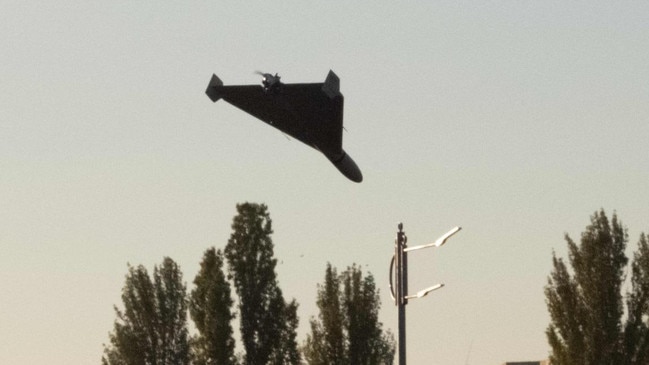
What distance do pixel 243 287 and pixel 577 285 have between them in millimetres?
14063

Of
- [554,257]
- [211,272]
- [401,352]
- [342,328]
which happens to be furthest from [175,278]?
[401,352]

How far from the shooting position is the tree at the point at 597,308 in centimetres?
5438

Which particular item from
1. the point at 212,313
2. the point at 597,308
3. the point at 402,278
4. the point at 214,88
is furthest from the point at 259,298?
the point at 214,88

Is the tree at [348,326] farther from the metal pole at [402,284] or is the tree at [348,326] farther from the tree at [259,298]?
the metal pole at [402,284]

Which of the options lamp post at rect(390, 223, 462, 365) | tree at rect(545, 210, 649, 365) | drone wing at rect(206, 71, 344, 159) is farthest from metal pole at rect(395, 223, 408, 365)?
tree at rect(545, 210, 649, 365)

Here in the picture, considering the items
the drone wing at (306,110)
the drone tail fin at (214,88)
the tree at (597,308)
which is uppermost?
the tree at (597,308)

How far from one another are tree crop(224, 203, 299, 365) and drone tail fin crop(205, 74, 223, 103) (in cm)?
4309

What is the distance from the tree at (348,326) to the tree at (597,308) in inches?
337

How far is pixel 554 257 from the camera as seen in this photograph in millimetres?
56594

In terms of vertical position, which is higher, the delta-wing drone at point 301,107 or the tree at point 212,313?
the tree at point 212,313

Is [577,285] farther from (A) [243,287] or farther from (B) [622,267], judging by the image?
(A) [243,287]

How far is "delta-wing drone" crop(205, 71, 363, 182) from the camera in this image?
14219mm

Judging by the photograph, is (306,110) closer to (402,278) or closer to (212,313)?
(402,278)

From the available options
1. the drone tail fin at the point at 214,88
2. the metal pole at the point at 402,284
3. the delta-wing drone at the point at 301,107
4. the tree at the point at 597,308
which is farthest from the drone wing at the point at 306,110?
the tree at the point at 597,308
